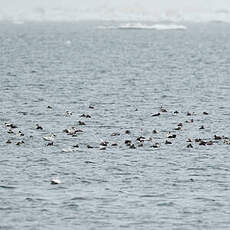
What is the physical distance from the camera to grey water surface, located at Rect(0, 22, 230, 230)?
47.2 meters

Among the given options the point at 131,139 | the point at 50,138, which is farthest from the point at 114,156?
the point at 50,138

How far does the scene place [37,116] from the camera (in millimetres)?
78562

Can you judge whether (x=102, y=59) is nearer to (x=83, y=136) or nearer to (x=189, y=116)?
(x=189, y=116)

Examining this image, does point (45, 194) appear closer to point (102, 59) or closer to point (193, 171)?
point (193, 171)

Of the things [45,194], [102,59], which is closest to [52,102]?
[45,194]

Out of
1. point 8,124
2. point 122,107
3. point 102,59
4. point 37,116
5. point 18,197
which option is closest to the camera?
point 18,197

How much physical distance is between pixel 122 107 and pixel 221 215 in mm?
39585

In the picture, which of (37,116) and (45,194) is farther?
(37,116)

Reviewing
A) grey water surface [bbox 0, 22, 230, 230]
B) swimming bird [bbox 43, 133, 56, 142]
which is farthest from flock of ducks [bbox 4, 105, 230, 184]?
grey water surface [bbox 0, 22, 230, 230]

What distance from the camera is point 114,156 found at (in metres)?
60.6

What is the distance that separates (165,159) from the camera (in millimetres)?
59875

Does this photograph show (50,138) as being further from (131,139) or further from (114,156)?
(114,156)

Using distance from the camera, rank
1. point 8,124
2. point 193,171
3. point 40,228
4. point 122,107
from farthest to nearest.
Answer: point 122,107 → point 8,124 → point 193,171 → point 40,228

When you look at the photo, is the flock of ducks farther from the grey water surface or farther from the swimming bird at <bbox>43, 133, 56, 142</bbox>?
the grey water surface
